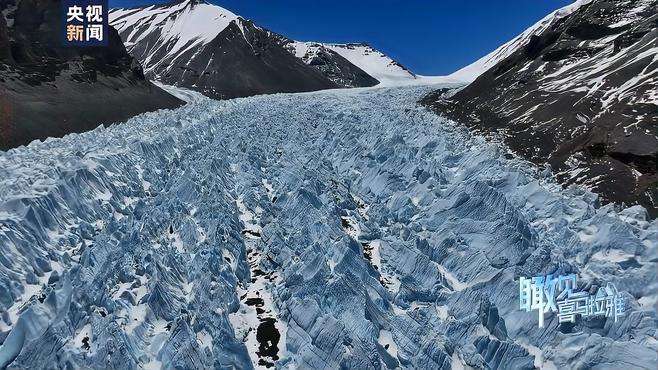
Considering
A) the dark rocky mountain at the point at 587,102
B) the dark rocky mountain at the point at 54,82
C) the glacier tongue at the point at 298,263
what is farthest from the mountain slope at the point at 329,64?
the glacier tongue at the point at 298,263

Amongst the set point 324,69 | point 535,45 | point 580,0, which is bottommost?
point 324,69

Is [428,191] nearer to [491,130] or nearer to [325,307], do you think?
[325,307]

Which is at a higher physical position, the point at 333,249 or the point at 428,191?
the point at 428,191

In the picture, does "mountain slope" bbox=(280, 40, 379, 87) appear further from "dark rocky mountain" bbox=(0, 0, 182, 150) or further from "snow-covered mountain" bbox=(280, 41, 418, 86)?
"dark rocky mountain" bbox=(0, 0, 182, 150)

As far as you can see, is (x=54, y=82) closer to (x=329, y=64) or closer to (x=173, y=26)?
(x=173, y=26)

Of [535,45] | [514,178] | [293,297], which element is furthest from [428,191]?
[535,45]

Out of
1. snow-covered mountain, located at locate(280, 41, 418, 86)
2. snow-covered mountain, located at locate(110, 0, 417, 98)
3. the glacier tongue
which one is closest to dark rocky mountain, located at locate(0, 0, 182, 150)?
the glacier tongue

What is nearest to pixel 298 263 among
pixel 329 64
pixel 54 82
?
pixel 54 82
